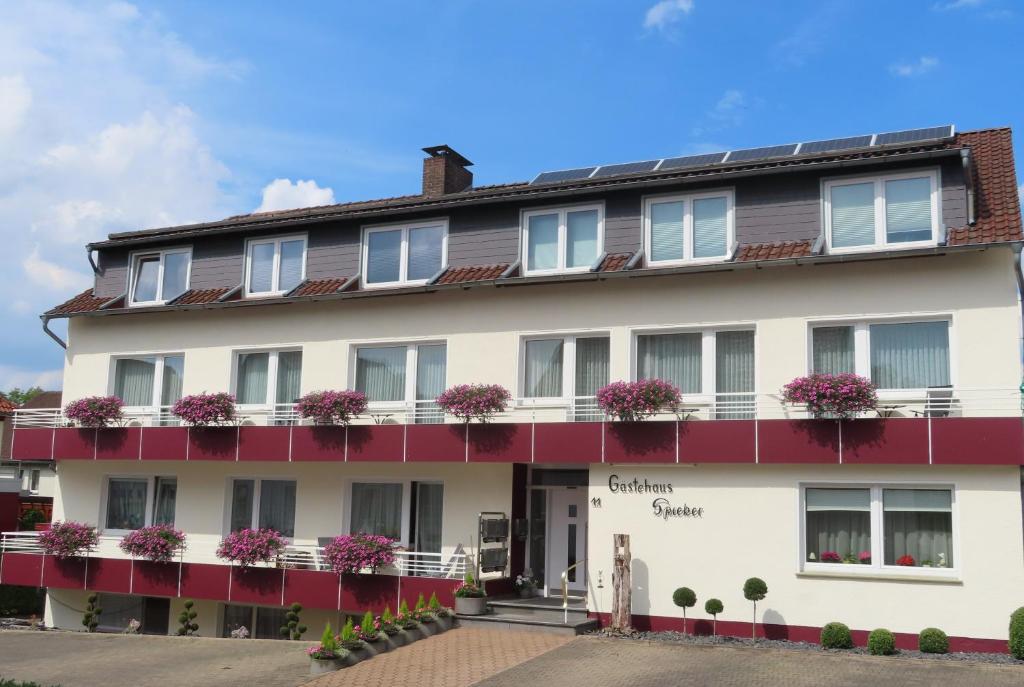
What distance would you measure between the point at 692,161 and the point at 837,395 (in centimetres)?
729

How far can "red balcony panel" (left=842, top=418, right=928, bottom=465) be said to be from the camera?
16.3 metres

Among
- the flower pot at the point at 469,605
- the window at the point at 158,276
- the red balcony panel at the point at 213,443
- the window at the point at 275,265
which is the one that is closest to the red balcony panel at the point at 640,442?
the flower pot at the point at 469,605

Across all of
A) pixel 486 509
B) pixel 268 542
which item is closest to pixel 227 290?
pixel 268 542

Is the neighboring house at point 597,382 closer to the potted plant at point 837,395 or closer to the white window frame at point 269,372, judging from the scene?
the white window frame at point 269,372

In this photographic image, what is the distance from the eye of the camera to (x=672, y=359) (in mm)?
19531

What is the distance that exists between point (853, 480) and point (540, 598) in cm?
649

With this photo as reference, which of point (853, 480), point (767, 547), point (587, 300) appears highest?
point (587, 300)

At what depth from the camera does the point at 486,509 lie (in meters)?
20.6

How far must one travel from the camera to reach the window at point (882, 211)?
18000 mm

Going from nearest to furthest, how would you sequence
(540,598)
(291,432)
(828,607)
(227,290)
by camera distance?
(828,607)
(540,598)
(291,432)
(227,290)

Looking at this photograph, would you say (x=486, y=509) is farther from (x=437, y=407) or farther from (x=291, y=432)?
(x=291, y=432)

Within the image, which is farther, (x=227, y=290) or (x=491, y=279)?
(x=227, y=290)

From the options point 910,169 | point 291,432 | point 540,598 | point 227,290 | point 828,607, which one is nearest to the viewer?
point 828,607

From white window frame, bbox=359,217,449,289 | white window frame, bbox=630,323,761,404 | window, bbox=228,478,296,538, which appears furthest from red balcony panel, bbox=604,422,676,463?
window, bbox=228,478,296,538
